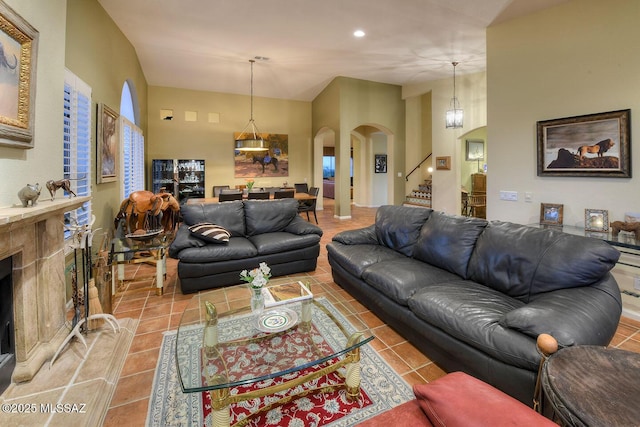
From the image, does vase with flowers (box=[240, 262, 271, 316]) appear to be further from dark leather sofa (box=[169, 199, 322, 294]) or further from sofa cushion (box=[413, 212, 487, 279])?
sofa cushion (box=[413, 212, 487, 279])

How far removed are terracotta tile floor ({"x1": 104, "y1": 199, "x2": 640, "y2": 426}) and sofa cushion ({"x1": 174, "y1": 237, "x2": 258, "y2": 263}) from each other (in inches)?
17.6

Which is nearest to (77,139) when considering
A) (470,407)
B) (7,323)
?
(7,323)

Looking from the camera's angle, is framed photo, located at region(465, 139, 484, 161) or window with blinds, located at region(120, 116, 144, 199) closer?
window with blinds, located at region(120, 116, 144, 199)

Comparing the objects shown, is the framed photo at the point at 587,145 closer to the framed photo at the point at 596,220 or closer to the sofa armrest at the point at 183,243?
the framed photo at the point at 596,220

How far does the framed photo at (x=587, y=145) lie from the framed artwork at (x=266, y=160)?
22.2 feet

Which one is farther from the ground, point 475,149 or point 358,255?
point 475,149

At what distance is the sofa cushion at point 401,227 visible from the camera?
3.11 m

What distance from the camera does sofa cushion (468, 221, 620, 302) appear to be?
188cm

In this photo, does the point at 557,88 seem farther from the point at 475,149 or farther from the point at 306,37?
the point at 475,149

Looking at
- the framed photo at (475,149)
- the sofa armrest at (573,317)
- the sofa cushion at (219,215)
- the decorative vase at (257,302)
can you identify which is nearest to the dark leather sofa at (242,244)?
the sofa cushion at (219,215)

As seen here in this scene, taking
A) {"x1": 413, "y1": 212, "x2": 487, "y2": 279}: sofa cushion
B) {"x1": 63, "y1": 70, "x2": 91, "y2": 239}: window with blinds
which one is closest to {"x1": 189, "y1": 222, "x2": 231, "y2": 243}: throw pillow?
{"x1": 63, "y1": 70, "x2": 91, "y2": 239}: window with blinds

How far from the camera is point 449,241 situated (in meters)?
2.65

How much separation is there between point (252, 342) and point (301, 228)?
2.20 meters

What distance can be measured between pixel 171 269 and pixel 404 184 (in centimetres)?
660
